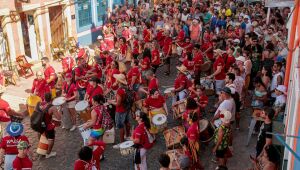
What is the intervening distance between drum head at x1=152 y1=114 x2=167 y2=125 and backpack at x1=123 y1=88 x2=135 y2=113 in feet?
2.35

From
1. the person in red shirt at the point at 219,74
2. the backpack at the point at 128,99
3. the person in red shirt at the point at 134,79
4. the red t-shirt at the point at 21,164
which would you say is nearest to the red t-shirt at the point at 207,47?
the person in red shirt at the point at 219,74

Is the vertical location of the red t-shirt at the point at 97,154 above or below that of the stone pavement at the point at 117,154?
above

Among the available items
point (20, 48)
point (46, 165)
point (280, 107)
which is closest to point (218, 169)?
point (280, 107)

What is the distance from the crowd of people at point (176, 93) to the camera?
25.2 ft

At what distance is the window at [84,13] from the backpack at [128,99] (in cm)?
1054

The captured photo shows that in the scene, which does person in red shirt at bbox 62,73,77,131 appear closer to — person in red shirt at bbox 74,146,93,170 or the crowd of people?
the crowd of people

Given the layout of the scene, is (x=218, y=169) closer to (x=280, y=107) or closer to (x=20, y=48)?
(x=280, y=107)

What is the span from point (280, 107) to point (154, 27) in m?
11.0

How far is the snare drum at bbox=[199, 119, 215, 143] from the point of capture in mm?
8719

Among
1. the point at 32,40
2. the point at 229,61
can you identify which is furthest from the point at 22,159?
the point at 32,40

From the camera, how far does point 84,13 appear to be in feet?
65.6

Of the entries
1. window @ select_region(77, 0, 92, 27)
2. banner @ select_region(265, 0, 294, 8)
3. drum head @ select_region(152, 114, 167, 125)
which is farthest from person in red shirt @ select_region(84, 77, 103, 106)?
window @ select_region(77, 0, 92, 27)

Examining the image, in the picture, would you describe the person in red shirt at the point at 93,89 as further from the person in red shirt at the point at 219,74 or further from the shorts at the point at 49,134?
the person in red shirt at the point at 219,74

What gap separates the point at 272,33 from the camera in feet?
47.8
